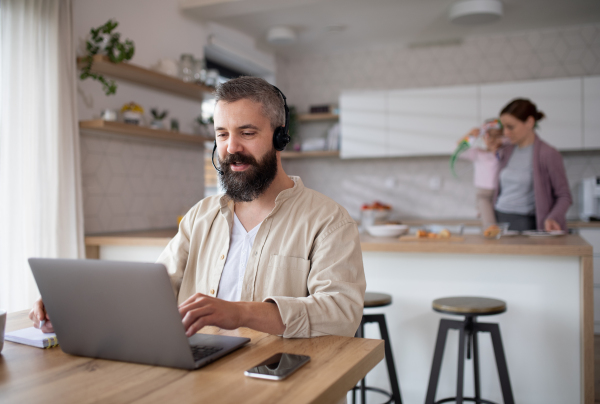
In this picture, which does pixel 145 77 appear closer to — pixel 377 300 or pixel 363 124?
pixel 377 300

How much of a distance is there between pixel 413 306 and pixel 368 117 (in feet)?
8.65

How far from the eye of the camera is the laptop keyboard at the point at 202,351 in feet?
3.16

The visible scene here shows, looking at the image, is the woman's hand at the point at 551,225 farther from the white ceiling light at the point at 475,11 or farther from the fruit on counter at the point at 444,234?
the white ceiling light at the point at 475,11

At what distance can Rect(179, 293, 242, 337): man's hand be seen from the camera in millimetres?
964

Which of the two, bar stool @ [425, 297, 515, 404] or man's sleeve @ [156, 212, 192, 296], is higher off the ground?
man's sleeve @ [156, 212, 192, 296]

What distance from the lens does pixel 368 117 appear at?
15.7 feet

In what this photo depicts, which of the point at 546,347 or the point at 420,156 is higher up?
the point at 420,156

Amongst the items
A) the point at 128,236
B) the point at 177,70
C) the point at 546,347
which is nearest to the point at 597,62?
the point at 546,347

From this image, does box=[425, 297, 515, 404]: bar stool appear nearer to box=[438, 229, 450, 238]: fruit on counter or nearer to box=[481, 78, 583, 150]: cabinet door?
box=[438, 229, 450, 238]: fruit on counter

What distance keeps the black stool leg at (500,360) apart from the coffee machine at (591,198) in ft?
8.54

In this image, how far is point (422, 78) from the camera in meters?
4.95

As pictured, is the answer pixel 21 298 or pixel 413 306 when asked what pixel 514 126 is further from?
pixel 21 298

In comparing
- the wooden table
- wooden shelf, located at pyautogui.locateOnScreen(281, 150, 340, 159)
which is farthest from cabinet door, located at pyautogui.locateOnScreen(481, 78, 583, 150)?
the wooden table

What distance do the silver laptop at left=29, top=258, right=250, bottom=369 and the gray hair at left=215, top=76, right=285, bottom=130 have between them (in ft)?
2.12
